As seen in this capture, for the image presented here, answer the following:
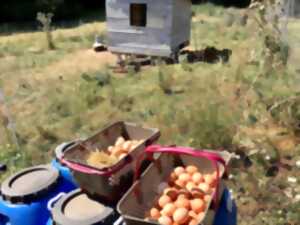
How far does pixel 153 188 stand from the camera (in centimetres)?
237

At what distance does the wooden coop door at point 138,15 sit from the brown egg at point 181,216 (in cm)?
590

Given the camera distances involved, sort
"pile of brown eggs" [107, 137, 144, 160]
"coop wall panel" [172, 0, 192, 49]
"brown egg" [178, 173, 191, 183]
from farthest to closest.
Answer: "coop wall panel" [172, 0, 192, 49], "pile of brown eggs" [107, 137, 144, 160], "brown egg" [178, 173, 191, 183]

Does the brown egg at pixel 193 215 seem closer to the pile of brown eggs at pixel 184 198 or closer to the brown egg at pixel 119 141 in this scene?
the pile of brown eggs at pixel 184 198

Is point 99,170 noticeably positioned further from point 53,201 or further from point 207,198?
point 53,201

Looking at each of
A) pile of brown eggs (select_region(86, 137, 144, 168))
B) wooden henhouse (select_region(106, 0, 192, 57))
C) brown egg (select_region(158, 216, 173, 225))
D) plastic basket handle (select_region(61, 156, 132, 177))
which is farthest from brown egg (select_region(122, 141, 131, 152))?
wooden henhouse (select_region(106, 0, 192, 57))

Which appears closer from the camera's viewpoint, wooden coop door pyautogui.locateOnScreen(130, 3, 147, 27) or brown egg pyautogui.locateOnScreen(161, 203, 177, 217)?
brown egg pyautogui.locateOnScreen(161, 203, 177, 217)

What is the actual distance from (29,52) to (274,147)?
20.3 ft

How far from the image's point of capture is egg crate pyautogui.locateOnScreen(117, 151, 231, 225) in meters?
2.09

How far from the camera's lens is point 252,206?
3.46 metres

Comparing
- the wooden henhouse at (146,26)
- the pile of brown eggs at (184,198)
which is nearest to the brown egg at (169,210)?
the pile of brown eggs at (184,198)

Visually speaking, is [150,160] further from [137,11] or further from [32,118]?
[137,11]

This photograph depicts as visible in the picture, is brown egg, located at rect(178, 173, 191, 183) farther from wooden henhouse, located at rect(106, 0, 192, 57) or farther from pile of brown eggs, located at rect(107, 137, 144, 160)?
wooden henhouse, located at rect(106, 0, 192, 57)

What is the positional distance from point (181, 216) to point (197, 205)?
0.34ft

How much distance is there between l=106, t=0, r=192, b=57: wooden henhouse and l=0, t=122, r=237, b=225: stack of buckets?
476 centimetres
